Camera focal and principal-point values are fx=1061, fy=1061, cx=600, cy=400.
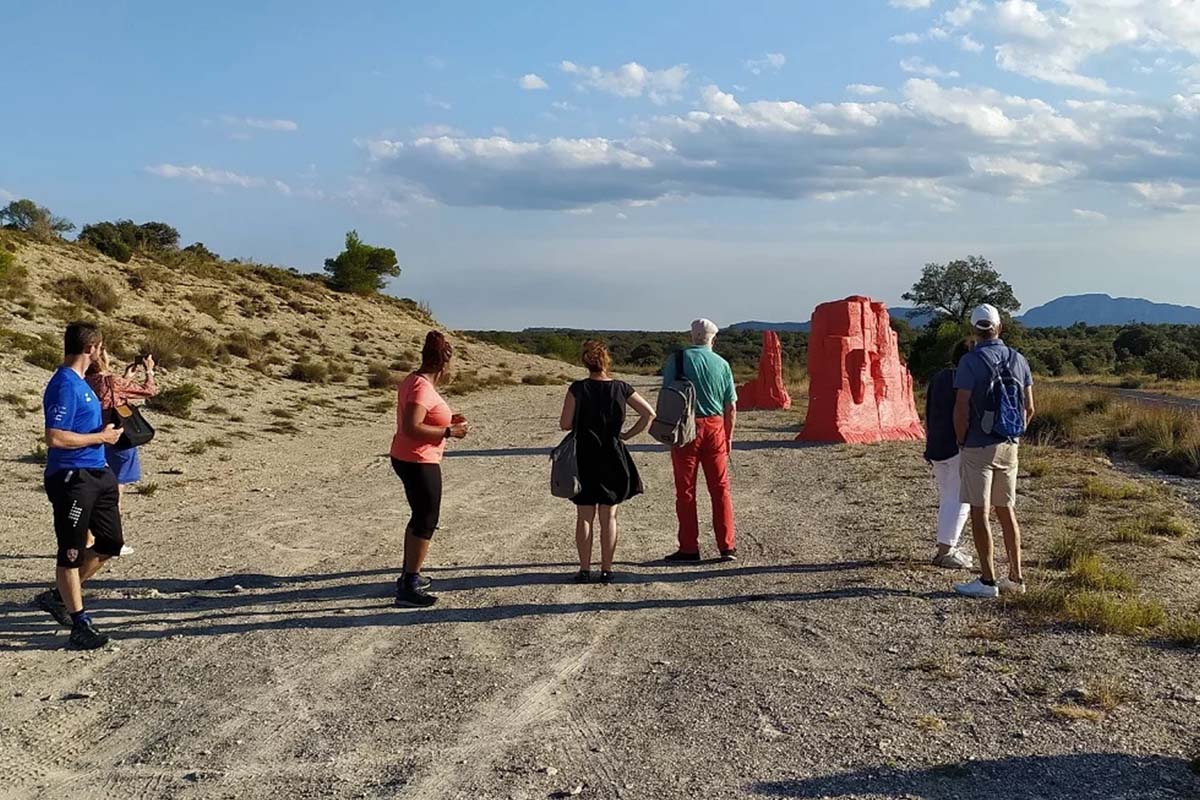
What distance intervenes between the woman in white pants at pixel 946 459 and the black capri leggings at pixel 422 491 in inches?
141

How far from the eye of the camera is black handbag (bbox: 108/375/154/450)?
313 inches

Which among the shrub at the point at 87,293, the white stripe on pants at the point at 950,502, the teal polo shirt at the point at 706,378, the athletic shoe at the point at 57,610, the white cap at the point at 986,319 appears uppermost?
the shrub at the point at 87,293

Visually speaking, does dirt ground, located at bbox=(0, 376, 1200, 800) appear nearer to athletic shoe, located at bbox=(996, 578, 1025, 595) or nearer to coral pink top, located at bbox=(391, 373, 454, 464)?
athletic shoe, located at bbox=(996, 578, 1025, 595)

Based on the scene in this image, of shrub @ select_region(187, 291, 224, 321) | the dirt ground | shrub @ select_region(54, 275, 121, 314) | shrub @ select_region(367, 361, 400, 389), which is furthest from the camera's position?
shrub @ select_region(187, 291, 224, 321)

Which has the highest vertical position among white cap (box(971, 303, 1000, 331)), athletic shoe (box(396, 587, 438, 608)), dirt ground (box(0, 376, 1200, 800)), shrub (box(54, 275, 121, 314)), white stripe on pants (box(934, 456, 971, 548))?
shrub (box(54, 275, 121, 314))

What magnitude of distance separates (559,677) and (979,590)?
3.12 m

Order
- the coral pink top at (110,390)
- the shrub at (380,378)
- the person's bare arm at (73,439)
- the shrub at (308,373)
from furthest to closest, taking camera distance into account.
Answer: the shrub at (380,378) < the shrub at (308,373) < the coral pink top at (110,390) < the person's bare arm at (73,439)

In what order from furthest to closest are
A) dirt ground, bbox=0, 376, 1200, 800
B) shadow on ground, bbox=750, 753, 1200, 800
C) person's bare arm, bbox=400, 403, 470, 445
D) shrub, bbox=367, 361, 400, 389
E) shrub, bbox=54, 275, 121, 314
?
shrub, bbox=367, 361, 400, 389, shrub, bbox=54, 275, 121, 314, person's bare arm, bbox=400, 403, 470, 445, dirt ground, bbox=0, 376, 1200, 800, shadow on ground, bbox=750, 753, 1200, 800

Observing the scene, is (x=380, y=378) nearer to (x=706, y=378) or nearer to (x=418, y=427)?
(x=706, y=378)

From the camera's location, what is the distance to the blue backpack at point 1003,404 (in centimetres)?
679

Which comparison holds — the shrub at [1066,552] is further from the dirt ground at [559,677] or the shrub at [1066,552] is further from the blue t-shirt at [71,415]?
the blue t-shirt at [71,415]

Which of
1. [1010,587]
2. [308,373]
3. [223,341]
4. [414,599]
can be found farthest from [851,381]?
[223,341]

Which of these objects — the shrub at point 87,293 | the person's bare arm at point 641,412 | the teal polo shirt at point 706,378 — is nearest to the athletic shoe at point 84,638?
the person's bare arm at point 641,412

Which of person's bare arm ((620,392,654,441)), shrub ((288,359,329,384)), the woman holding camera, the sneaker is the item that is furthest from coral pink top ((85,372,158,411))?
shrub ((288,359,329,384))
